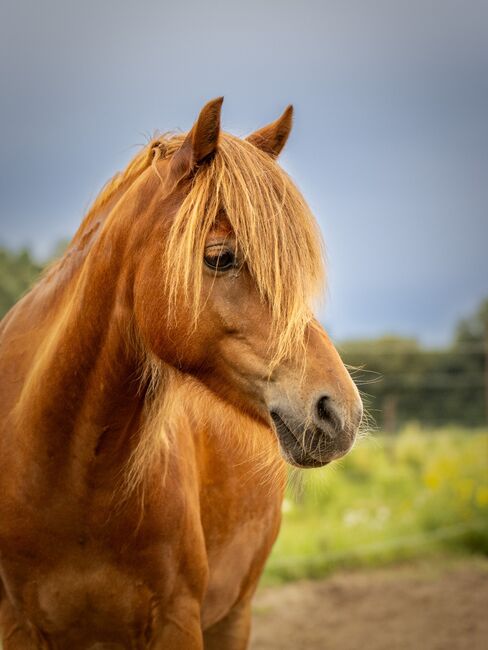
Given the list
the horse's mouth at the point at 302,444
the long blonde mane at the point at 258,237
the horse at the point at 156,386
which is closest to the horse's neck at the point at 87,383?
the horse at the point at 156,386

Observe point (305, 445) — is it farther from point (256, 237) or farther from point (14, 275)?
point (14, 275)

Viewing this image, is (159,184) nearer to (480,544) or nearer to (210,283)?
(210,283)

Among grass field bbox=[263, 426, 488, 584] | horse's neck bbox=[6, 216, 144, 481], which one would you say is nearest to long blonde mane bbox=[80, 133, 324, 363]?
horse's neck bbox=[6, 216, 144, 481]

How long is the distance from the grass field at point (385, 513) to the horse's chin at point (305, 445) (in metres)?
4.20

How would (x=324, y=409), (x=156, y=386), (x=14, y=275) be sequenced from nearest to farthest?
(x=324, y=409) → (x=156, y=386) → (x=14, y=275)

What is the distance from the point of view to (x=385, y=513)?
8.22 metres

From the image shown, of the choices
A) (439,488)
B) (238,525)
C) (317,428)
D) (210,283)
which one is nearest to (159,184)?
(210,283)

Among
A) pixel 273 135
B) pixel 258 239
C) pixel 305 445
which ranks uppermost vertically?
pixel 273 135

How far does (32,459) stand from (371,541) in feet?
18.4

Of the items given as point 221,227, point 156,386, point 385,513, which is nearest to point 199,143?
point 221,227

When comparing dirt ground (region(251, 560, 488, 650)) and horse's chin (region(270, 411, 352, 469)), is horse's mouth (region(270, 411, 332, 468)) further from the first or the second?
dirt ground (region(251, 560, 488, 650))

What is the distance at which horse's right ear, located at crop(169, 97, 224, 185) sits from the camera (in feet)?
7.14

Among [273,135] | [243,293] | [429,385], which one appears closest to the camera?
[243,293]

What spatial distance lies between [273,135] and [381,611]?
4458 millimetres
